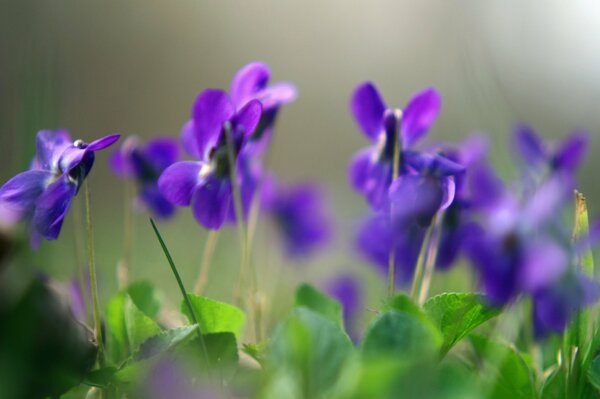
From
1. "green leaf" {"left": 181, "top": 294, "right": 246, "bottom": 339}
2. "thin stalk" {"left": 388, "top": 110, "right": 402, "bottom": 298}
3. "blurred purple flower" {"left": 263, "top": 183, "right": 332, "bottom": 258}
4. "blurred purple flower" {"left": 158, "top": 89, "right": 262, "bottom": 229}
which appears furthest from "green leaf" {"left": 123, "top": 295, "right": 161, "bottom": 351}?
"blurred purple flower" {"left": 263, "top": 183, "right": 332, "bottom": 258}

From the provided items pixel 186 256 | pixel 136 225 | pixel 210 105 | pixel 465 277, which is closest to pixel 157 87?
pixel 136 225

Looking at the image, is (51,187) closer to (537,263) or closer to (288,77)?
(537,263)

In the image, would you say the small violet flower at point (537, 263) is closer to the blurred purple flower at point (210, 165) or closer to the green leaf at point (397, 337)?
the green leaf at point (397, 337)

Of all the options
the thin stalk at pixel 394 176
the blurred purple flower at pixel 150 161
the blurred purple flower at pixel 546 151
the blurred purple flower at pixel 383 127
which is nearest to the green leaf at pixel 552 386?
the thin stalk at pixel 394 176

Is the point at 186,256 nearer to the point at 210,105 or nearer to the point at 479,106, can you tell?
the point at 479,106

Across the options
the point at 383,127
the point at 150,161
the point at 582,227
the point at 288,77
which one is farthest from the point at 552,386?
the point at 288,77

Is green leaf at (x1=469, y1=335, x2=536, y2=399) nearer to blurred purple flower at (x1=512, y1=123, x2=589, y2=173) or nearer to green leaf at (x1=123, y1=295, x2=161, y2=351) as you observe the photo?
green leaf at (x1=123, y1=295, x2=161, y2=351)
